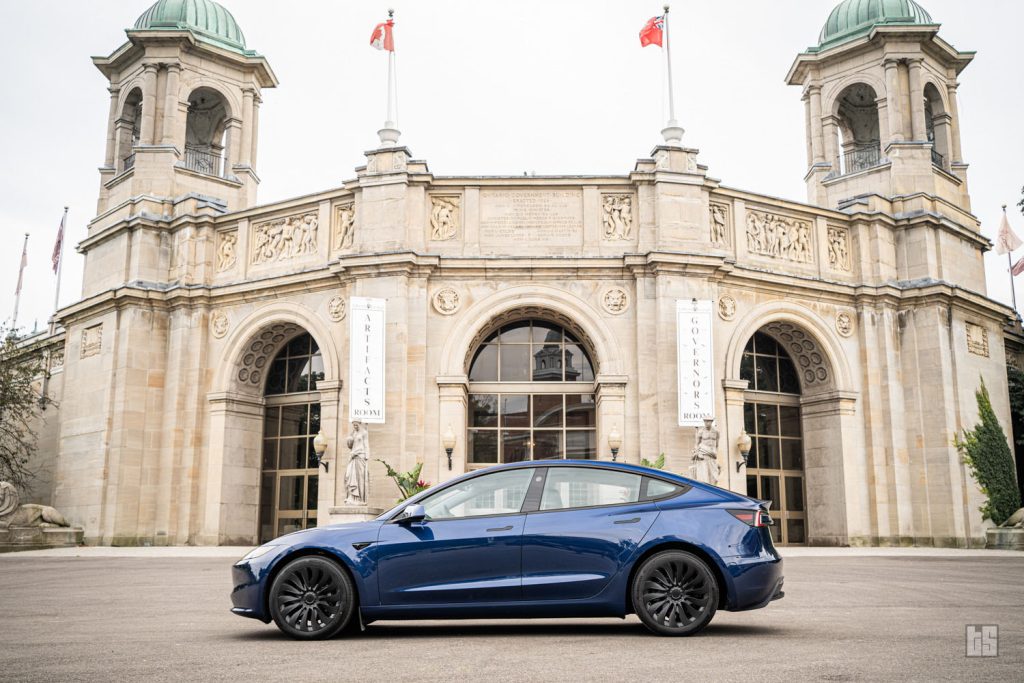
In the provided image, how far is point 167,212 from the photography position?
30500mm

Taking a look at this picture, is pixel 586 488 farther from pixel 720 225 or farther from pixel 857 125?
pixel 857 125

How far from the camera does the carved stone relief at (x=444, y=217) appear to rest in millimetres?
25984

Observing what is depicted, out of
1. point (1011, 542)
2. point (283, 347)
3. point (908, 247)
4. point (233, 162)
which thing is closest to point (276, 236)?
point (283, 347)

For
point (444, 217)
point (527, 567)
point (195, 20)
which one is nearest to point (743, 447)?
point (444, 217)

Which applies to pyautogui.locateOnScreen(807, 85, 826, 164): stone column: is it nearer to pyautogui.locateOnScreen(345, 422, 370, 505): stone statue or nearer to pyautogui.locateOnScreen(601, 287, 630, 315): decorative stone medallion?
pyautogui.locateOnScreen(601, 287, 630, 315): decorative stone medallion

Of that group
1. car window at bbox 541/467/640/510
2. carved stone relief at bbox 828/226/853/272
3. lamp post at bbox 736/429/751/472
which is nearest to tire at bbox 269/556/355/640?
car window at bbox 541/467/640/510

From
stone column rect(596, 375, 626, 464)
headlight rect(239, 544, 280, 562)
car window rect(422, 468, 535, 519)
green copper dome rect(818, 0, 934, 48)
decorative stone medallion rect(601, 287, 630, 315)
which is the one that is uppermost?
green copper dome rect(818, 0, 934, 48)

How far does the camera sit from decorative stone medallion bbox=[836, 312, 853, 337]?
1105 inches

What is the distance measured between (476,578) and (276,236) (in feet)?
73.9

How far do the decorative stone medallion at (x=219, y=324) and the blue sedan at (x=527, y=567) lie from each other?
21925 millimetres

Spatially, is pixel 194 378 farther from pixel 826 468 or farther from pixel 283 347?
pixel 826 468

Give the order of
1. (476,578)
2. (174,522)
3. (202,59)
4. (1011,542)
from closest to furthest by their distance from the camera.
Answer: (476,578)
(1011,542)
(174,522)
(202,59)

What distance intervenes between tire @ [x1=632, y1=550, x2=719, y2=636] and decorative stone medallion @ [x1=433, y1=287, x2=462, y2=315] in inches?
721

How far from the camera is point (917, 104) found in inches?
1212
